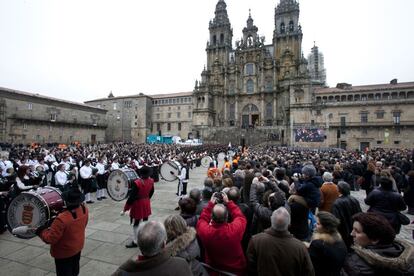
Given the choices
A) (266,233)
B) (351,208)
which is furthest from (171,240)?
(351,208)

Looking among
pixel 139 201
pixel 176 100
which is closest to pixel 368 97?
pixel 176 100

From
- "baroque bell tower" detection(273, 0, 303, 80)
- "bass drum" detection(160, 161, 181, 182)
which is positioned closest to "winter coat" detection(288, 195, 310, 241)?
"bass drum" detection(160, 161, 181, 182)

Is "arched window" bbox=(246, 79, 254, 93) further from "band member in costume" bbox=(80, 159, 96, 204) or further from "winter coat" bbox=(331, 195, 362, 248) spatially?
"winter coat" bbox=(331, 195, 362, 248)

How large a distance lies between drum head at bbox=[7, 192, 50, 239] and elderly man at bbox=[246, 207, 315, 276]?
3.82 m

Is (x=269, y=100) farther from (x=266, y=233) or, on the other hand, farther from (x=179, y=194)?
(x=266, y=233)

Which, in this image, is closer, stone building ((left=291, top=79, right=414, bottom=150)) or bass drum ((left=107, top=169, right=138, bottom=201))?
bass drum ((left=107, top=169, right=138, bottom=201))

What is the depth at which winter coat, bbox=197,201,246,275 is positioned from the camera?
2951 mm

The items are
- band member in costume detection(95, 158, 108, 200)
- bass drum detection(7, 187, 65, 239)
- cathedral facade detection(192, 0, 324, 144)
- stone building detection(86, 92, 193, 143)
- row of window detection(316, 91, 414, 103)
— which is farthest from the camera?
stone building detection(86, 92, 193, 143)

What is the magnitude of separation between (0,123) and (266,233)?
4929 cm

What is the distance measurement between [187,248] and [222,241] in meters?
0.57

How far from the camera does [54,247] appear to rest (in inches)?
135

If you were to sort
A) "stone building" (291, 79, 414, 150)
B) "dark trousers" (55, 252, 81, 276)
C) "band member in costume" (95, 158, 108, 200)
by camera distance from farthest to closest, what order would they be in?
"stone building" (291, 79, 414, 150) < "band member in costume" (95, 158, 108, 200) < "dark trousers" (55, 252, 81, 276)

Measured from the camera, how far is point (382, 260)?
1898 millimetres

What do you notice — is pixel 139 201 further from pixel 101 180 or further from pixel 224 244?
pixel 101 180
